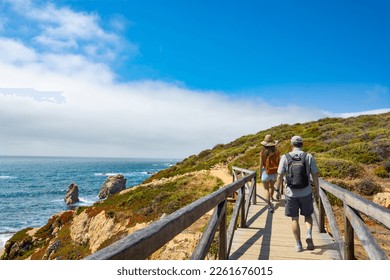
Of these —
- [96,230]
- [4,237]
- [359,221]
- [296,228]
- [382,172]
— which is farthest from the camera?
[4,237]

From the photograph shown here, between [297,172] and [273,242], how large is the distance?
5.55 feet

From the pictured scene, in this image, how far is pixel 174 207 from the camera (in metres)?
14.7

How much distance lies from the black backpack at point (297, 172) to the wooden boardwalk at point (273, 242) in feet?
3.88

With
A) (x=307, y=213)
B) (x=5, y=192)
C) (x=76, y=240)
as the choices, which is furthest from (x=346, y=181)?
(x=5, y=192)

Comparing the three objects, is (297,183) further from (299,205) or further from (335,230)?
→ (335,230)

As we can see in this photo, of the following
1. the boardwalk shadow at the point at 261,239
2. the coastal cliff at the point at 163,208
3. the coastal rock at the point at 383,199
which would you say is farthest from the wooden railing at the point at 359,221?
the coastal rock at the point at 383,199

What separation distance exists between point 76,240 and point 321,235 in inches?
540

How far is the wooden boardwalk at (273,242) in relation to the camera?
5094 millimetres

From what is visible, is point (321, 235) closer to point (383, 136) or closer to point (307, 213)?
point (307, 213)

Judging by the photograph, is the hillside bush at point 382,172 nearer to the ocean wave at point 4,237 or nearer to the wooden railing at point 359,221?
the wooden railing at point 359,221

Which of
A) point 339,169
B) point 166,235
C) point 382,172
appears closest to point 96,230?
point 339,169

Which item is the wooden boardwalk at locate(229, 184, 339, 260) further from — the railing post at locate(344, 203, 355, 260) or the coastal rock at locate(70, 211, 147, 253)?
the coastal rock at locate(70, 211, 147, 253)

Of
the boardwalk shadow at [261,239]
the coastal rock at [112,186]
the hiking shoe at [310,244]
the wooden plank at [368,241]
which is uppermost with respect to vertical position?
the wooden plank at [368,241]

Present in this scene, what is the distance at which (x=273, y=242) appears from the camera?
19.5 feet
